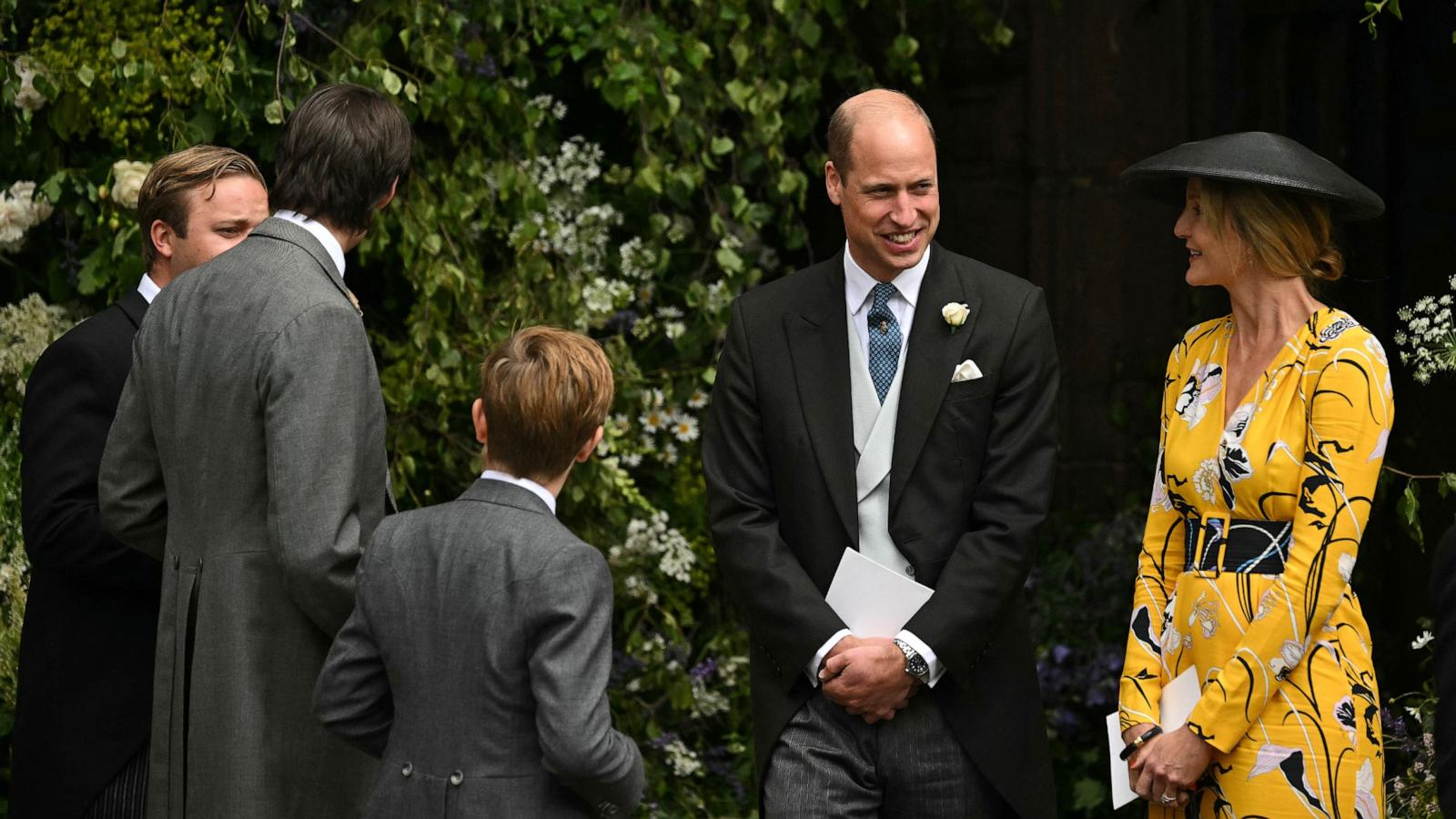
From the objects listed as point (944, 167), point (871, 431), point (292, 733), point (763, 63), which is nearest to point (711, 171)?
point (763, 63)

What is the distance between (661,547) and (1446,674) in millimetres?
3195

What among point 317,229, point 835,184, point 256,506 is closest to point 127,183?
point 317,229

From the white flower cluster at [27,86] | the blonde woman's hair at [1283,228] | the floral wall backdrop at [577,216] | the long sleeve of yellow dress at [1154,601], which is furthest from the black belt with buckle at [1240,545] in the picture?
the white flower cluster at [27,86]

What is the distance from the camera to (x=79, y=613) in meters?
3.19

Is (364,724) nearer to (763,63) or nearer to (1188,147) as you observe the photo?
(1188,147)

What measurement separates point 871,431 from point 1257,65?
2959 millimetres

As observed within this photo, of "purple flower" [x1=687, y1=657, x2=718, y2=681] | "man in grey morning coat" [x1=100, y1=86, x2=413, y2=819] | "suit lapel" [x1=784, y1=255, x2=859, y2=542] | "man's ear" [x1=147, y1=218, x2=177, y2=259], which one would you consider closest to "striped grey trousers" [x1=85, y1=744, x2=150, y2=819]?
"man in grey morning coat" [x1=100, y1=86, x2=413, y2=819]

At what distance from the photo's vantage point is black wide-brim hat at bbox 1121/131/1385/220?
9.40ft

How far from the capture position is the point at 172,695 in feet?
9.51

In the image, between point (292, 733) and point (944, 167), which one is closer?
point (292, 733)

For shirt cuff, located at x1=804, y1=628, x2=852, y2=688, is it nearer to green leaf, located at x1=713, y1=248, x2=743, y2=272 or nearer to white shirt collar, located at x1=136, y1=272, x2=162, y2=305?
white shirt collar, located at x1=136, y1=272, x2=162, y2=305

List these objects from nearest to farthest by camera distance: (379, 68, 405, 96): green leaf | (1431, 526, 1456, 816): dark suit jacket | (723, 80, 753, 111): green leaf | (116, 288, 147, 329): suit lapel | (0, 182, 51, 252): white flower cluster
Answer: (1431, 526, 1456, 816): dark suit jacket < (116, 288, 147, 329): suit lapel < (379, 68, 405, 96): green leaf < (0, 182, 51, 252): white flower cluster < (723, 80, 753, 111): green leaf

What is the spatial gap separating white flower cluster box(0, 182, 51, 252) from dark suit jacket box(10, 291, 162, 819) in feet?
4.82

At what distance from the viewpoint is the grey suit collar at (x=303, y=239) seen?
2871 mm
